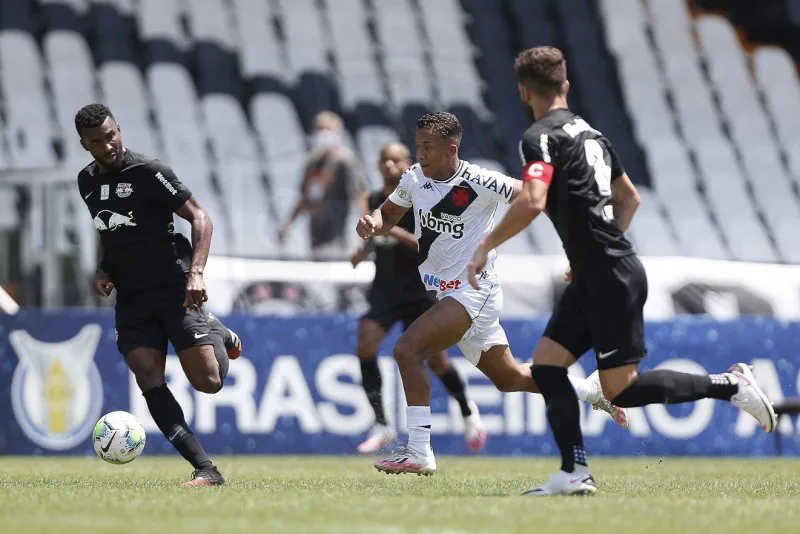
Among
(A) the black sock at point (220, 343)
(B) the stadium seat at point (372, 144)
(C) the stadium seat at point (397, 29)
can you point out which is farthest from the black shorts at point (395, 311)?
(C) the stadium seat at point (397, 29)

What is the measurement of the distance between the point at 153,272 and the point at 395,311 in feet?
10.8

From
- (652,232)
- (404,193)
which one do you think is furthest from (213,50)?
(404,193)

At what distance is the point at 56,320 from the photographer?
483 inches

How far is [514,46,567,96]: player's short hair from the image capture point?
6.56 meters

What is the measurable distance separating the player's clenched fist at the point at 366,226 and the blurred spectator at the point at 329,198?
505cm

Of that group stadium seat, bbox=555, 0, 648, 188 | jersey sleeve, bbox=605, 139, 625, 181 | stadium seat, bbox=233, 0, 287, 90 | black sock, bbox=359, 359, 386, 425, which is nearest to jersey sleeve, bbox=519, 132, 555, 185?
jersey sleeve, bbox=605, 139, 625, 181

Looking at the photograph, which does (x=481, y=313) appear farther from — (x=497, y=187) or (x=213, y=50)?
(x=213, y=50)

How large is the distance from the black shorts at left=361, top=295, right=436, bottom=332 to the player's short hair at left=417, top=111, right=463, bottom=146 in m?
2.76

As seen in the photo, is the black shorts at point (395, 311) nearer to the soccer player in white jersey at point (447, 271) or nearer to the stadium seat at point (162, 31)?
the soccer player in white jersey at point (447, 271)

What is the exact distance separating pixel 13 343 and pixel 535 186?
7.29 m

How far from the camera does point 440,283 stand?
8133 mm

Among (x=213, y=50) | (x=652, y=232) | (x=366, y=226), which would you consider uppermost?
(x=213, y=50)

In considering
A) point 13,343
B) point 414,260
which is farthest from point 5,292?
point 414,260

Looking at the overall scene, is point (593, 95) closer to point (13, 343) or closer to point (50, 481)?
point (13, 343)
